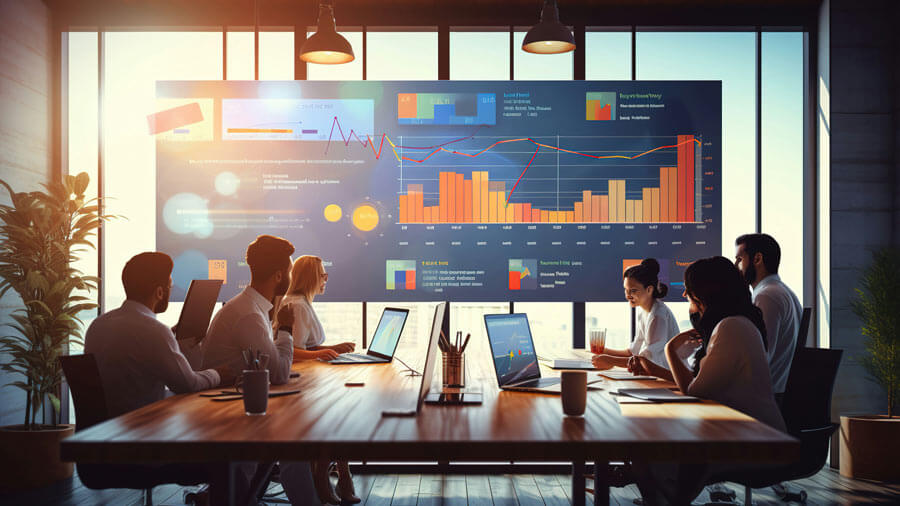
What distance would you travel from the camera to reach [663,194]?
5453 mm

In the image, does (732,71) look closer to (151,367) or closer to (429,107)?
(429,107)

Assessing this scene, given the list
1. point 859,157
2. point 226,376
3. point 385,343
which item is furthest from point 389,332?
point 859,157

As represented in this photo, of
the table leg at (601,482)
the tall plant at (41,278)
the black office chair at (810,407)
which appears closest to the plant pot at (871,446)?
the black office chair at (810,407)

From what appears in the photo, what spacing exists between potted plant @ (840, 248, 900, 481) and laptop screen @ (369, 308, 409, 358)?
3393mm

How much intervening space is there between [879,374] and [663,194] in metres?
2.06

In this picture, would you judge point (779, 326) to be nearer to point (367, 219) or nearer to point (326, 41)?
point (367, 219)

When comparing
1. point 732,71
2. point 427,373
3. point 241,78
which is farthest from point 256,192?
point 732,71

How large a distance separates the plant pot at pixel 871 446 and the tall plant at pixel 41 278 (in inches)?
223

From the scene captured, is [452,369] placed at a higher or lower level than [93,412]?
higher

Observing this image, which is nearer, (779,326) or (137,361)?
(137,361)

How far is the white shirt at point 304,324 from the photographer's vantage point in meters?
4.48

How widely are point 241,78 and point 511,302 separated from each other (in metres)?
2.87

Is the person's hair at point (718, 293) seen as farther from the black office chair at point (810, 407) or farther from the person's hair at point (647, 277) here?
the person's hair at point (647, 277)

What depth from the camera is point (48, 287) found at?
15.7ft
